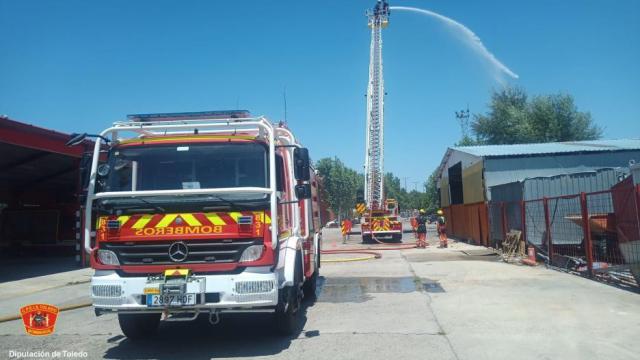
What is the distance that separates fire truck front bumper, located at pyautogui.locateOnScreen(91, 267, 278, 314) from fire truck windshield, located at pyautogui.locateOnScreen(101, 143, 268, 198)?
119 centimetres

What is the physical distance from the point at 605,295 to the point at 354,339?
17.6ft

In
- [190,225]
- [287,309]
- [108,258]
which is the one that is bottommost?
[287,309]

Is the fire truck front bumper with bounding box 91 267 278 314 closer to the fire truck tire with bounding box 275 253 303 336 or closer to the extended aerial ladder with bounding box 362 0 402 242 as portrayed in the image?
the fire truck tire with bounding box 275 253 303 336

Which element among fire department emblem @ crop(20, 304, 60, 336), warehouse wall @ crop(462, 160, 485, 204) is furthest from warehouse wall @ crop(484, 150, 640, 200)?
fire department emblem @ crop(20, 304, 60, 336)

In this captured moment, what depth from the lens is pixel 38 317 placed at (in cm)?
596

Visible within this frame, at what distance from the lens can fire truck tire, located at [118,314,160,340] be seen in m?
6.70

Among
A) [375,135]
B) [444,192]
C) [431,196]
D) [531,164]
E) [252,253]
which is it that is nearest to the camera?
[252,253]

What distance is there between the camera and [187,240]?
19.5ft

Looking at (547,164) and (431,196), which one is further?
(431,196)

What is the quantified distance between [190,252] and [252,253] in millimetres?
728

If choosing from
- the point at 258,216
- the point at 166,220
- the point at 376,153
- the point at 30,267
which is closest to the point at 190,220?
the point at 166,220

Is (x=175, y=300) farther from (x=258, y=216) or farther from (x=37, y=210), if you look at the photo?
(x=37, y=210)

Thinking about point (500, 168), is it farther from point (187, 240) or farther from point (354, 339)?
point (187, 240)

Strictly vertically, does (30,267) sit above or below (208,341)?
above
